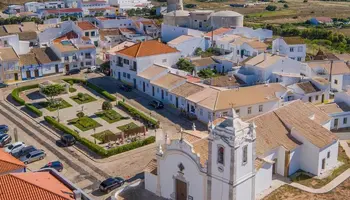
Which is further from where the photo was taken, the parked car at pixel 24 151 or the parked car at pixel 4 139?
the parked car at pixel 4 139

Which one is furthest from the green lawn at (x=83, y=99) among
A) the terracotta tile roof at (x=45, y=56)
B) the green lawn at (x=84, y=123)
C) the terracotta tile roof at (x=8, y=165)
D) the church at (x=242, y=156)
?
the terracotta tile roof at (x=8, y=165)

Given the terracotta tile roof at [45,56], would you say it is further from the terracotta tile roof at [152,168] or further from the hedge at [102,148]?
the terracotta tile roof at [152,168]

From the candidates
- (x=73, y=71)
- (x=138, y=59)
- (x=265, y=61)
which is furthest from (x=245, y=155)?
(x=73, y=71)

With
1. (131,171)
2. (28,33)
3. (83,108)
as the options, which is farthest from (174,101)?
(28,33)

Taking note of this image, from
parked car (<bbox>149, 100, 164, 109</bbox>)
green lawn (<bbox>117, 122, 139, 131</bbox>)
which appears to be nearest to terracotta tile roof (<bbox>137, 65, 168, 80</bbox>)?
parked car (<bbox>149, 100, 164, 109</bbox>)

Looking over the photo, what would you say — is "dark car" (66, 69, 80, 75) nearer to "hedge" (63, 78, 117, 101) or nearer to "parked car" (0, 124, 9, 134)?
"hedge" (63, 78, 117, 101)

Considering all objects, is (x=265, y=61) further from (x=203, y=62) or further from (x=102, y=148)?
(x=102, y=148)

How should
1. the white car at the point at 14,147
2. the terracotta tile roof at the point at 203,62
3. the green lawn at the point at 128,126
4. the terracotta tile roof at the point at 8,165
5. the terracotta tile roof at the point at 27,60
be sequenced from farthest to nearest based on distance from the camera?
the terracotta tile roof at the point at 203,62 < the terracotta tile roof at the point at 27,60 < the green lawn at the point at 128,126 < the white car at the point at 14,147 < the terracotta tile roof at the point at 8,165
